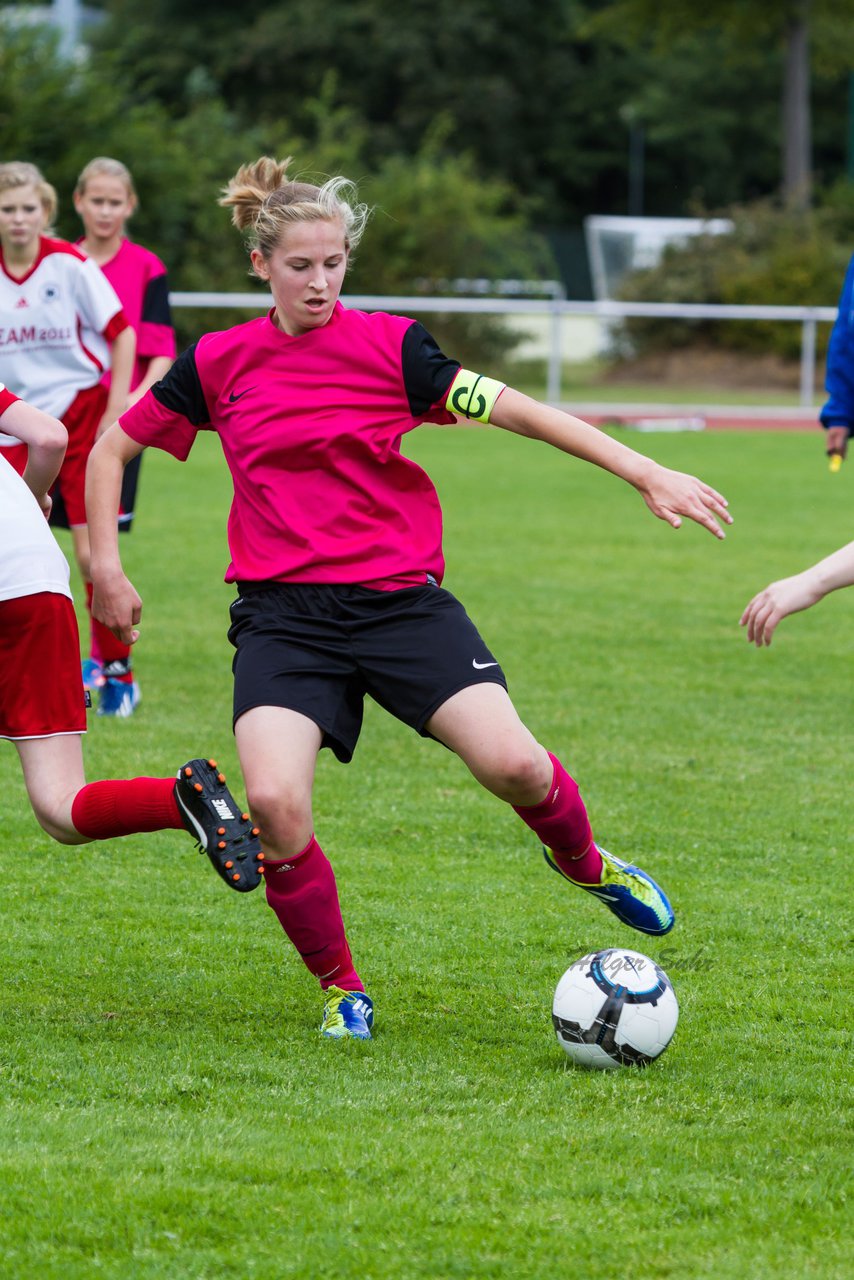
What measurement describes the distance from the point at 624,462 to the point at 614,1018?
120 centimetres

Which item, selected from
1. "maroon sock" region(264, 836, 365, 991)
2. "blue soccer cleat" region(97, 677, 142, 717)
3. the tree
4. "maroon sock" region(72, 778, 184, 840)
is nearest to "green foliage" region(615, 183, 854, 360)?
the tree

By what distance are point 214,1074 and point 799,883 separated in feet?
7.24

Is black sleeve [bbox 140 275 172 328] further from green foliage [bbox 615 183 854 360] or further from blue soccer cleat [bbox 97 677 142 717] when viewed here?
green foliage [bbox 615 183 854 360]

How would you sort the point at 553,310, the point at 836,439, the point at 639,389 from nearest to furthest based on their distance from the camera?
the point at 836,439, the point at 553,310, the point at 639,389

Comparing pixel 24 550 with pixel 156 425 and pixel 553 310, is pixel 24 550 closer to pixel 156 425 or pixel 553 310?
pixel 156 425

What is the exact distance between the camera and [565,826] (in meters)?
4.16

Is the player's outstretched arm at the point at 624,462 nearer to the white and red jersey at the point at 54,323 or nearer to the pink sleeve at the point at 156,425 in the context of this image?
the pink sleeve at the point at 156,425

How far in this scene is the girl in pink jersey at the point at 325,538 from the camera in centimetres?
392

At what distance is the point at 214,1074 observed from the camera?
3680mm

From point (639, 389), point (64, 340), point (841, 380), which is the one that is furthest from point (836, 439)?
point (639, 389)

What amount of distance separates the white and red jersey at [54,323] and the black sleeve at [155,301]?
1.31 ft

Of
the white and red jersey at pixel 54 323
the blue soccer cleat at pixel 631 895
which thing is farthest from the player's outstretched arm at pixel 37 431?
the white and red jersey at pixel 54 323

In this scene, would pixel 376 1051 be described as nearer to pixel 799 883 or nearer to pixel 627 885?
pixel 627 885

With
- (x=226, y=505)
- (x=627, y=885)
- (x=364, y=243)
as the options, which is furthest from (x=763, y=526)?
(x=364, y=243)
